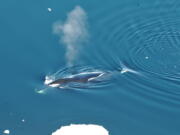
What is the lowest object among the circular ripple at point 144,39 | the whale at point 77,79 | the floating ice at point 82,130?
the floating ice at point 82,130

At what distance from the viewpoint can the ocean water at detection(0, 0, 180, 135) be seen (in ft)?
13.8

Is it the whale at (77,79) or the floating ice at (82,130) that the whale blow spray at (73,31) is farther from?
the floating ice at (82,130)

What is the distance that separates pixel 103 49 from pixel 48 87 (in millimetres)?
788

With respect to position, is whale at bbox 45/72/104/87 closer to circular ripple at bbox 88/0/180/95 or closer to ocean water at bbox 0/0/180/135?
ocean water at bbox 0/0/180/135

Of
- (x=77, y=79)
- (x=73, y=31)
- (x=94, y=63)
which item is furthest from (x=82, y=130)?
(x=73, y=31)

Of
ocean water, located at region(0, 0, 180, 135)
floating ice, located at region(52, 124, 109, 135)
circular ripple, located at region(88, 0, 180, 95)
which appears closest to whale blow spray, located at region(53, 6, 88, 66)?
ocean water, located at region(0, 0, 180, 135)

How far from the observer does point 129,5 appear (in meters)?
5.56

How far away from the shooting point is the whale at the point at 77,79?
4473 mm

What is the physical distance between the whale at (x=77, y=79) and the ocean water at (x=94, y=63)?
0.17 ft

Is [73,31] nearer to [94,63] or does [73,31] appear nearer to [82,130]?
[94,63]

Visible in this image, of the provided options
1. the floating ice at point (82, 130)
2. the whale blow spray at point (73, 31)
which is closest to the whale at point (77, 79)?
the whale blow spray at point (73, 31)

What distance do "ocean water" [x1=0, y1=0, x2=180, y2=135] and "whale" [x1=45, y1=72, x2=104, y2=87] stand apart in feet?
0.17

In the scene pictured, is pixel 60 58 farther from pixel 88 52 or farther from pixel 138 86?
pixel 138 86

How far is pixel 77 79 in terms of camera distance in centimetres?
454
